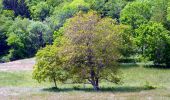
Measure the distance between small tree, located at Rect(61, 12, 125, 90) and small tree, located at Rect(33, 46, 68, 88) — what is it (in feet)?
5.17

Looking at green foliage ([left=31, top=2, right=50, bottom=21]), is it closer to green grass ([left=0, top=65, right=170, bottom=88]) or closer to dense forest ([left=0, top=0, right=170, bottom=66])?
dense forest ([left=0, top=0, right=170, bottom=66])

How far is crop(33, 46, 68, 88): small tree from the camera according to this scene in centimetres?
5472

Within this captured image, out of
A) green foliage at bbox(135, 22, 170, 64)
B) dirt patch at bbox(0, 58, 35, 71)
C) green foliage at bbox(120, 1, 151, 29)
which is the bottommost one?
dirt patch at bbox(0, 58, 35, 71)

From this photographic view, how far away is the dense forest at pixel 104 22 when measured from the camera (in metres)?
77.0

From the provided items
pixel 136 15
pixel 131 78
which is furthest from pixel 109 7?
pixel 131 78

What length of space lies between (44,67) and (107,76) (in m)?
7.56

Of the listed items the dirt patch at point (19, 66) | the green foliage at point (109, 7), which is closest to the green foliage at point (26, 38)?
the green foliage at point (109, 7)

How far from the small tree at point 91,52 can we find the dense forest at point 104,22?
1607 mm

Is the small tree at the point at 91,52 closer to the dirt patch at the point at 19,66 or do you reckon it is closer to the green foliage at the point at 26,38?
the dirt patch at the point at 19,66

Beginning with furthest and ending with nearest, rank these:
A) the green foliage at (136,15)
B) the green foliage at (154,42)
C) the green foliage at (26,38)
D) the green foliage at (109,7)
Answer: the green foliage at (109,7), the green foliage at (26,38), the green foliage at (136,15), the green foliage at (154,42)

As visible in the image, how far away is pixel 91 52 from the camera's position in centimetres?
5406

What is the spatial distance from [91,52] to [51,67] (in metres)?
5.11

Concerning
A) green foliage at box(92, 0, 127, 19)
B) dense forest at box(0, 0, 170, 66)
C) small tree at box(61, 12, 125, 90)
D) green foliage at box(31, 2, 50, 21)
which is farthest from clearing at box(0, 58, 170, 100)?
green foliage at box(31, 2, 50, 21)

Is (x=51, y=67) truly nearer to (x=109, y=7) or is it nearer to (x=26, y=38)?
(x=26, y=38)
